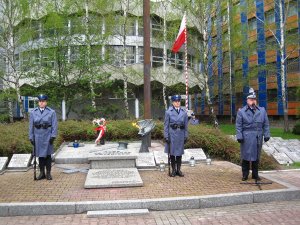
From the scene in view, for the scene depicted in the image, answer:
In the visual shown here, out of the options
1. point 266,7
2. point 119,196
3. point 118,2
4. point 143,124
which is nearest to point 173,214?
point 119,196

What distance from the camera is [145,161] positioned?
10469 millimetres

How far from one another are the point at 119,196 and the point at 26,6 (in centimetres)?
1980

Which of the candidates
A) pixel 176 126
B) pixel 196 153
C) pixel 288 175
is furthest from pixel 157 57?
pixel 176 126

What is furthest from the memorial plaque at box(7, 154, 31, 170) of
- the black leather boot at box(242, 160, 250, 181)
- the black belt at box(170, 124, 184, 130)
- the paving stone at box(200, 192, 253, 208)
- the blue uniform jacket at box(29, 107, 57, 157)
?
the black leather boot at box(242, 160, 250, 181)

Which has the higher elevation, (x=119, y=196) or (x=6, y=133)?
(x=6, y=133)

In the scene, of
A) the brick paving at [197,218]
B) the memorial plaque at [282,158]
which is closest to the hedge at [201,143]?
the memorial plaque at [282,158]

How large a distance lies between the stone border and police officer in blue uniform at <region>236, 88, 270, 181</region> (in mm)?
1222

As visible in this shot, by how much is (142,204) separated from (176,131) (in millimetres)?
2876

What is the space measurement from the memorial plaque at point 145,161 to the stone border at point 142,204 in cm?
343

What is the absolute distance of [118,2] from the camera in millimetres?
27547

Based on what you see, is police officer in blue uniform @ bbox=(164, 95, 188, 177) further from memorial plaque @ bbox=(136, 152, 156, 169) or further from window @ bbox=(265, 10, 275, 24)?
window @ bbox=(265, 10, 275, 24)

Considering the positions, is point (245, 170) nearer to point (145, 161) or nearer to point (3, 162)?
point (145, 161)

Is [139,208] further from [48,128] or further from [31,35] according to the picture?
[31,35]

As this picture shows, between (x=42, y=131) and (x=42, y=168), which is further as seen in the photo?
(x=42, y=168)
